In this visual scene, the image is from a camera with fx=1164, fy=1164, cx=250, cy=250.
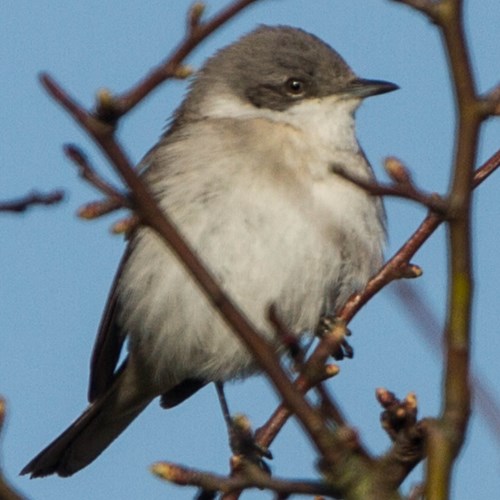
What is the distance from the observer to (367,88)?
22.3ft

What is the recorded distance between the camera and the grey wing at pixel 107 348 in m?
6.89

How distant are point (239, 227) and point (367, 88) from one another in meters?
1.44

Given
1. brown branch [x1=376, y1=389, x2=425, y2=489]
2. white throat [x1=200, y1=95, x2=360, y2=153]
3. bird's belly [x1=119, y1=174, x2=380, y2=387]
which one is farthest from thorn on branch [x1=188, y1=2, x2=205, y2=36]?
white throat [x1=200, y1=95, x2=360, y2=153]

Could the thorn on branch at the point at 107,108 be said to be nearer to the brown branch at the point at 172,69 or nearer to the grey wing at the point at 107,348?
the brown branch at the point at 172,69

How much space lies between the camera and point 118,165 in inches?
77.2

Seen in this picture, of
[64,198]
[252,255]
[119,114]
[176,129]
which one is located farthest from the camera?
[176,129]

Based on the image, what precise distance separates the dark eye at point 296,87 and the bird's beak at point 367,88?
0.89 ft

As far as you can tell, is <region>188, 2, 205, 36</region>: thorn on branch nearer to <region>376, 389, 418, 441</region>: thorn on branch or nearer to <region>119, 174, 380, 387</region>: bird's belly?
<region>376, 389, 418, 441</region>: thorn on branch

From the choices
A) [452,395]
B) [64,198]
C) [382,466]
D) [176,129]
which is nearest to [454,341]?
[452,395]

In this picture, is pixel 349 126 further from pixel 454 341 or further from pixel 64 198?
pixel 454 341

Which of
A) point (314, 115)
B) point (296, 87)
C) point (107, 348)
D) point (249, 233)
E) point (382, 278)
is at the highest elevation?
point (296, 87)

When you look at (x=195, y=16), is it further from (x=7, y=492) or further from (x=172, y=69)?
(x=7, y=492)

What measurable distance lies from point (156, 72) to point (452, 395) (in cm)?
83

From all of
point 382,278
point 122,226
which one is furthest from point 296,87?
point 122,226
